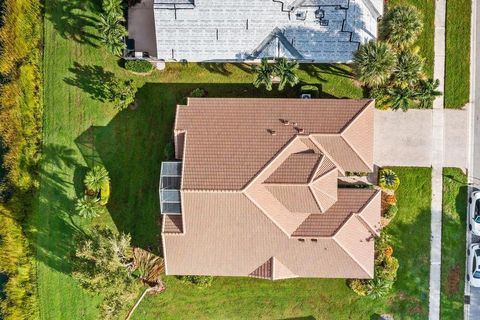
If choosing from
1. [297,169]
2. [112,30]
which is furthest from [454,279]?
[112,30]

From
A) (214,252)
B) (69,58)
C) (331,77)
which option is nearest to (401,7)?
(331,77)

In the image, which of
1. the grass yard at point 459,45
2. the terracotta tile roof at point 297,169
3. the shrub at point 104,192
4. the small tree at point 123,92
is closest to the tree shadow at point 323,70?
the terracotta tile roof at point 297,169

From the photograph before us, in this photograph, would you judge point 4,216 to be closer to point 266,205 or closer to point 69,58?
point 69,58

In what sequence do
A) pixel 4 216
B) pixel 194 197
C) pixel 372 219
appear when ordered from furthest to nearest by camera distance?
pixel 4 216 < pixel 372 219 < pixel 194 197

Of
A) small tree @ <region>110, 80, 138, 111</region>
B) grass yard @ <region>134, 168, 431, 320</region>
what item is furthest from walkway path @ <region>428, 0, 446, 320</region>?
small tree @ <region>110, 80, 138, 111</region>

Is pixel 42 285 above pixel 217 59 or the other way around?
the other way around

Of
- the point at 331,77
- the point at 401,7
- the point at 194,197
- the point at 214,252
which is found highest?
the point at 401,7
